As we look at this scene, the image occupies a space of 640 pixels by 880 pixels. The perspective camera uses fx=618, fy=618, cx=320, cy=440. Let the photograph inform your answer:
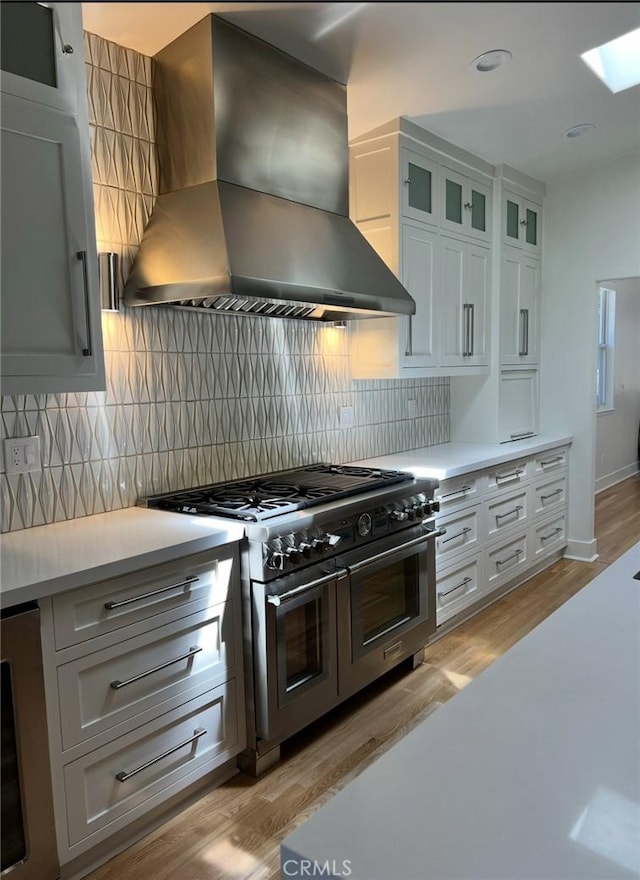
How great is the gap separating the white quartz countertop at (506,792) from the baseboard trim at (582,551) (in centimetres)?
396

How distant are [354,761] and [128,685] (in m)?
0.97

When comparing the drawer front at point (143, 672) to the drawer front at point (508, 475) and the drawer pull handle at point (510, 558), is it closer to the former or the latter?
the drawer front at point (508, 475)

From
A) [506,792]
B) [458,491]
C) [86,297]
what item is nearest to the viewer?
[506,792]

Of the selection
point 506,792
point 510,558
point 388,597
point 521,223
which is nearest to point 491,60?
point 521,223

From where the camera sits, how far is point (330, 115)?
2.71m

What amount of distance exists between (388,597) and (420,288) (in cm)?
170

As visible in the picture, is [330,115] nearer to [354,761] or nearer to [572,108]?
[572,108]

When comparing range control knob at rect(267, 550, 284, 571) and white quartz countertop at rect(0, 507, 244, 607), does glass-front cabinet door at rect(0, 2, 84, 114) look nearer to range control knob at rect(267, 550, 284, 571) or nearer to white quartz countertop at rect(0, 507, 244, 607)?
white quartz countertop at rect(0, 507, 244, 607)

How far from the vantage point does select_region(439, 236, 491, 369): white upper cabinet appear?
364 centimetres

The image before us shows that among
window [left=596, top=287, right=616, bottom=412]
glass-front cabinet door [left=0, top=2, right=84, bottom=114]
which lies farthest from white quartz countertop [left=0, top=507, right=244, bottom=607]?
window [left=596, top=287, right=616, bottom=412]

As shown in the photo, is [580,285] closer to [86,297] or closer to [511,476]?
[511,476]

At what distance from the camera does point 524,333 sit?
446 cm

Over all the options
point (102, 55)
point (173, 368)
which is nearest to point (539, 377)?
point (173, 368)

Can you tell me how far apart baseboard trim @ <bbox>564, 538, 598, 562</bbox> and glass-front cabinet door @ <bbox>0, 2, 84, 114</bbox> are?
14.2 feet
